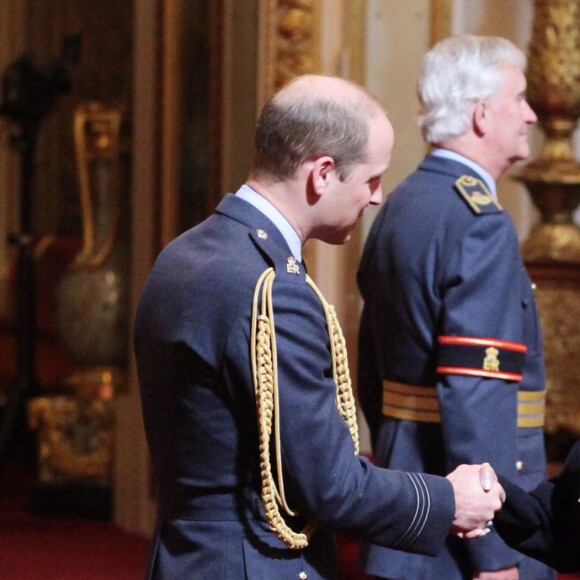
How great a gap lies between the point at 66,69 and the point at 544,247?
2.66m

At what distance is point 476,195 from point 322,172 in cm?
93

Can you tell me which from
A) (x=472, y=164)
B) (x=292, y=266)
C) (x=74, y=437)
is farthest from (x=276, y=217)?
(x=74, y=437)

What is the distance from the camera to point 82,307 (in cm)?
585

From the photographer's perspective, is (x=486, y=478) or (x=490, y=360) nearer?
(x=486, y=478)

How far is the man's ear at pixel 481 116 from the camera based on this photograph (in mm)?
3152

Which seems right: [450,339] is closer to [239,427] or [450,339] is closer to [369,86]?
[239,427]

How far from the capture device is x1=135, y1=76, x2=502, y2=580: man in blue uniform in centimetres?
207

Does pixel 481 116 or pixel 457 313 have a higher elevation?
pixel 481 116

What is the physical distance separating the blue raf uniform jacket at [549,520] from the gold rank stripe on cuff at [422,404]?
0.42m

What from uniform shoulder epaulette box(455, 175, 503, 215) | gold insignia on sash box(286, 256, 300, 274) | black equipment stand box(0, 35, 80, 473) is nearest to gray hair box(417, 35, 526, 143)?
uniform shoulder epaulette box(455, 175, 503, 215)

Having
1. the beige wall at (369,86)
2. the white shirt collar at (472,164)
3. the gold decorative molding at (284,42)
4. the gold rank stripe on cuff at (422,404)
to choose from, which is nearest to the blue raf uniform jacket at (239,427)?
the gold rank stripe on cuff at (422,404)

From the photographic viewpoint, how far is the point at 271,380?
6.73 feet

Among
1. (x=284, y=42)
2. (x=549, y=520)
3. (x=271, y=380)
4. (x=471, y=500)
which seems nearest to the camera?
(x=271, y=380)

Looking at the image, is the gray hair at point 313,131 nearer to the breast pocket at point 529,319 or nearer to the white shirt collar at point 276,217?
the white shirt collar at point 276,217
